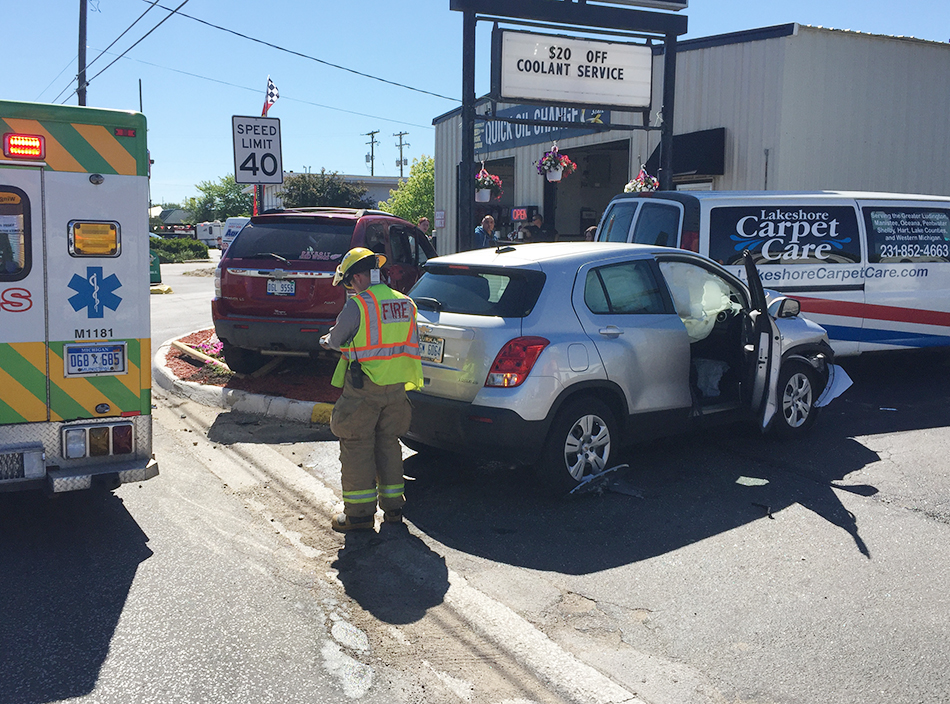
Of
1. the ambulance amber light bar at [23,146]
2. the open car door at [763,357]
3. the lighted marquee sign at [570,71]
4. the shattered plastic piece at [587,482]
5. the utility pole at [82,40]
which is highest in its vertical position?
the utility pole at [82,40]

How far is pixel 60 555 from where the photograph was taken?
4988 mm

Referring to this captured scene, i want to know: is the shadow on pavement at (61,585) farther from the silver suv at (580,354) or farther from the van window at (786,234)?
the van window at (786,234)

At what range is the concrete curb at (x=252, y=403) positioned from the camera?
8078 mm

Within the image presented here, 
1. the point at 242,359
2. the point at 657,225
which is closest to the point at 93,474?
the point at 242,359

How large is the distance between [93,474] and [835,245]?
25.2ft

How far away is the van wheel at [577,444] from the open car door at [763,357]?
4.37ft

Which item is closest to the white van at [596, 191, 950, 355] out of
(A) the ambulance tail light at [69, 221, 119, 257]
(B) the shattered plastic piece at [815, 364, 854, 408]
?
(B) the shattered plastic piece at [815, 364, 854, 408]

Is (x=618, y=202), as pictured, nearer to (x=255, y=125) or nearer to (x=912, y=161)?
(x=255, y=125)

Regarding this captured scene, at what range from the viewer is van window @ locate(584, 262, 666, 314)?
610 centimetres

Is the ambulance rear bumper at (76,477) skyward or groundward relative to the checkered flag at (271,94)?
groundward

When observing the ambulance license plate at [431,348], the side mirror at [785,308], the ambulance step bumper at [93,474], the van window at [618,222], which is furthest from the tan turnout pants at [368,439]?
the van window at [618,222]

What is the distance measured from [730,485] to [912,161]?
13510 mm

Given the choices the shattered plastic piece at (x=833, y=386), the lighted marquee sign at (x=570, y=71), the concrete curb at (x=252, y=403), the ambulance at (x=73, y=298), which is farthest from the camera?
the lighted marquee sign at (x=570, y=71)

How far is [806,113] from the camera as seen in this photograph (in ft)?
50.6
